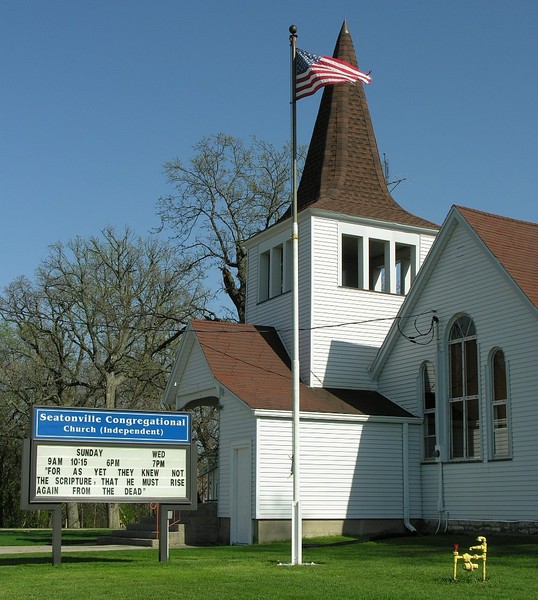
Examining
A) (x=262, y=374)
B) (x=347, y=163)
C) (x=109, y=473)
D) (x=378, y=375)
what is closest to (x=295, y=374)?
(x=109, y=473)

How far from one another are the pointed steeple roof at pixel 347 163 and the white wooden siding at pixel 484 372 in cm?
452

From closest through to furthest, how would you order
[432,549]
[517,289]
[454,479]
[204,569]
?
[204,569], [432,549], [517,289], [454,479]

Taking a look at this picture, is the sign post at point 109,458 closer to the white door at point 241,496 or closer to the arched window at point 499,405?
the white door at point 241,496

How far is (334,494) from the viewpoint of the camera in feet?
84.9

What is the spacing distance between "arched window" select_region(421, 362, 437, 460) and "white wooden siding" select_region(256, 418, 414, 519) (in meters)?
0.76

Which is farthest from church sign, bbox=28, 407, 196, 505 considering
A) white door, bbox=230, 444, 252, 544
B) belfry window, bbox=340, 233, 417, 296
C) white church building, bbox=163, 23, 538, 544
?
belfry window, bbox=340, 233, 417, 296

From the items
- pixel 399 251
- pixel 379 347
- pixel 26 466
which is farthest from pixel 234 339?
pixel 26 466

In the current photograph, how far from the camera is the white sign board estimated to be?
17.5 meters

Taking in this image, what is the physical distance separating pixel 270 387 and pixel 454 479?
18.2ft

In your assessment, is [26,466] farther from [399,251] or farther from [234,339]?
[399,251]

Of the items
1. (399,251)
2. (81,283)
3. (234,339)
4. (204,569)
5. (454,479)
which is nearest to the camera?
(204,569)

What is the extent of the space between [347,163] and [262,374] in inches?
333

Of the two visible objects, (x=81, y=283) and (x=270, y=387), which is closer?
(x=270, y=387)

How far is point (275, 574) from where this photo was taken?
15391 mm
